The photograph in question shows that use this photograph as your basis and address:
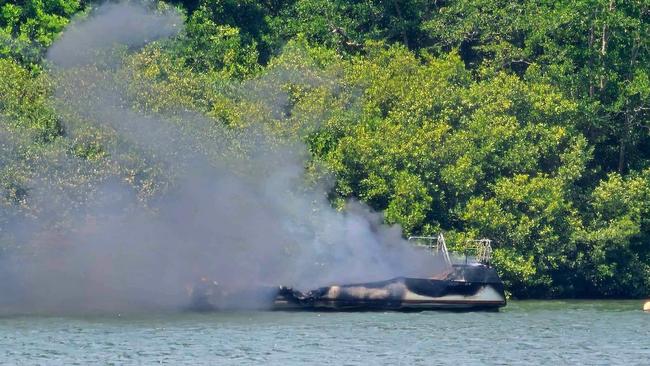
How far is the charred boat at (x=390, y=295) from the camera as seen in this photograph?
2349 inches

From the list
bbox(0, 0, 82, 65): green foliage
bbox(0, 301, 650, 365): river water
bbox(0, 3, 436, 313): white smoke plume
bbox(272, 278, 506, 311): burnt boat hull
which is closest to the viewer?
bbox(0, 301, 650, 365): river water

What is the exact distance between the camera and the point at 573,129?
7038 cm

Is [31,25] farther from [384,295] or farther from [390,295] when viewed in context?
[390,295]

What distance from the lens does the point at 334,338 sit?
51094mm

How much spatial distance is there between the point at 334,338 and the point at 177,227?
42.1 ft

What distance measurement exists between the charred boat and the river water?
21.4 inches

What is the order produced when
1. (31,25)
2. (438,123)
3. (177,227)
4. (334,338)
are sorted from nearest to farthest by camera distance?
(334,338), (177,227), (438,123), (31,25)

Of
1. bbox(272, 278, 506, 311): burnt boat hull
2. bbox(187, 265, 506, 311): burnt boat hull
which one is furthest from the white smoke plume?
bbox(272, 278, 506, 311): burnt boat hull

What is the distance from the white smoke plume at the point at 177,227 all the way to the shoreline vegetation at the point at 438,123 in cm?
34

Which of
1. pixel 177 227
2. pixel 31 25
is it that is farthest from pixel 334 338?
pixel 31 25

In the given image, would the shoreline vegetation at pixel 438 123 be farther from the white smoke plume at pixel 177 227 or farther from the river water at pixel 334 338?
the river water at pixel 334 338

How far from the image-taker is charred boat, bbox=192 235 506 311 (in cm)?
5966

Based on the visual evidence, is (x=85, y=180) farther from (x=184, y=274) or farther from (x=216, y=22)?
(x=216, y=22)

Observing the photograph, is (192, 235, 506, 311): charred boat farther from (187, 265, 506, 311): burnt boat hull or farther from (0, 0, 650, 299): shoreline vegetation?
(0, 0, 650, 299): shoreline vegetation
